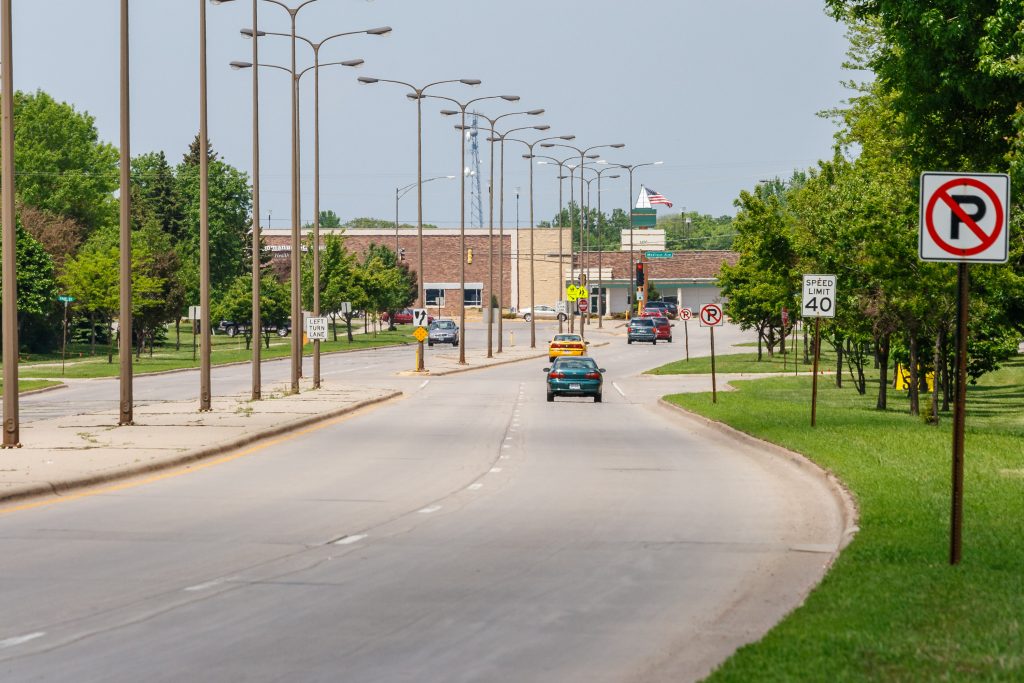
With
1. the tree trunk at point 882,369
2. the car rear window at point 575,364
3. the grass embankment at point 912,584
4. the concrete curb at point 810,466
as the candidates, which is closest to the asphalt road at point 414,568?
the concrete curb at point 810,466

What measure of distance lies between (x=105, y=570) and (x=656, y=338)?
93279mm

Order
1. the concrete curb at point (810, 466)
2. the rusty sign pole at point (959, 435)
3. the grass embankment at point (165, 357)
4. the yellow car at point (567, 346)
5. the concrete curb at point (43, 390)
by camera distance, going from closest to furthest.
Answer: the rusty sign pole at point (959, 435), the concrete curb at point (810, 466), the concrete curb at point (43, 390), the grass embankment at point (165, 357), the yellow car at point (567, 346)

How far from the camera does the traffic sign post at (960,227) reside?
12188 millimetres

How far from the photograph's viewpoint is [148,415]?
114 feet

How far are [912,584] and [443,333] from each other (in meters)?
91.0

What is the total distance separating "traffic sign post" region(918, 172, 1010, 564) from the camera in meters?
12.2

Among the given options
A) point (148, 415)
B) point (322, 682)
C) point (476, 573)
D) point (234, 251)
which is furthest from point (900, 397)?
point (234, 251)

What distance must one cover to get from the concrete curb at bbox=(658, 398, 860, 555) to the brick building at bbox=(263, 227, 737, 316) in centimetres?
12825

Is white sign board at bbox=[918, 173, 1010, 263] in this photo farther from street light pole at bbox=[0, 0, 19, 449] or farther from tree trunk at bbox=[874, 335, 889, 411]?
tree trunk at bbox=[874, 335, 889, 411]

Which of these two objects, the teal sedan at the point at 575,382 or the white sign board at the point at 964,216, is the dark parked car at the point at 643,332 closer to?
the teal sedan at the point at 575,382

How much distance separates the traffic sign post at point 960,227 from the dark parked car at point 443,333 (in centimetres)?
8855

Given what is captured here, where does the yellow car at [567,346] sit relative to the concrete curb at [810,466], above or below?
above

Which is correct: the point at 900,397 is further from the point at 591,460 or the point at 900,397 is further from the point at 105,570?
the point at 105,570

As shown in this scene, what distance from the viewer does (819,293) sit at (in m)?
30.9
